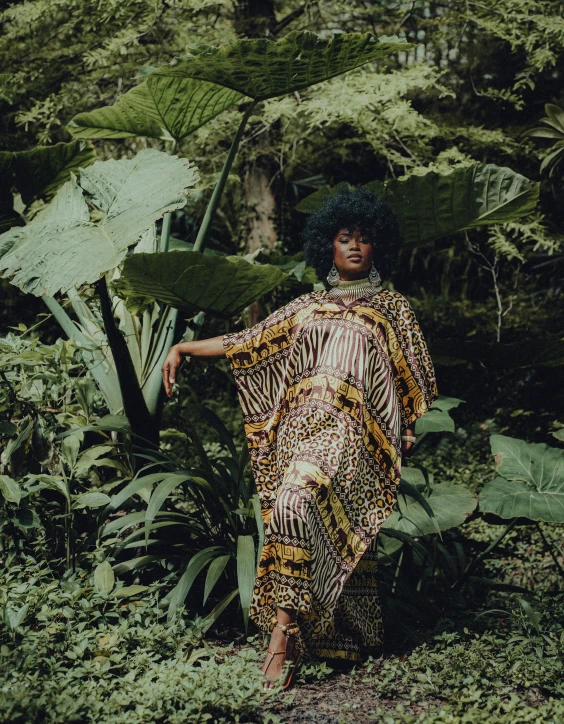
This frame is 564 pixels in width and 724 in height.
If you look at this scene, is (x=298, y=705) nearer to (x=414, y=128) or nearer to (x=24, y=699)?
(x=24, y=699)

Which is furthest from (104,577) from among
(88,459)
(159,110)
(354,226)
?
(159,110)

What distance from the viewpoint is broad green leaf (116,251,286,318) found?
2.62 metres

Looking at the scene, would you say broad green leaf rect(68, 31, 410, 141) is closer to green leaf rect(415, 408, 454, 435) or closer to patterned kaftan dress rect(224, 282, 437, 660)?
patterned kaftan dress rect(224, 282, 437, 660)

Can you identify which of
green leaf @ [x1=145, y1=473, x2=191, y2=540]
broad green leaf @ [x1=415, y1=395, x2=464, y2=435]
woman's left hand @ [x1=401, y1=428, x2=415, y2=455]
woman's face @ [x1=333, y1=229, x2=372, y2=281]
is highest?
woman's face @ [x1=333, y1=229, x2=372, y2=281]

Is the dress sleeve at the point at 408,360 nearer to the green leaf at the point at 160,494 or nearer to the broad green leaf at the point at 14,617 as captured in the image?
the green leaf at the point at 160,494

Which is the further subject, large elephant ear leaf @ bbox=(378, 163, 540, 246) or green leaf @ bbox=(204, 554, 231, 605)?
large elephant ear leaf @ bbox=(378, 163, 540, 246)

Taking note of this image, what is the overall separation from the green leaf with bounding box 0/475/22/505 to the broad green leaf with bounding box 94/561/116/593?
363mm

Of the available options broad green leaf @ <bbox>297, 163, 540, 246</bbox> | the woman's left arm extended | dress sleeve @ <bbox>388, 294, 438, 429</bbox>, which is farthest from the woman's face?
broad green leaf @ <bbox>297, 163, 540, 246</bbox>

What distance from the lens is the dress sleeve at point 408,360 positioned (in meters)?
2.58

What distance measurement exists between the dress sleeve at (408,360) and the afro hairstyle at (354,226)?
179 mm

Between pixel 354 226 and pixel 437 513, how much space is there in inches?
50.7

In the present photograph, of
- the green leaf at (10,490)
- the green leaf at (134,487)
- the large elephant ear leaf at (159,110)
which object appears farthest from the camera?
the large elephant ear leaf at (159,110)

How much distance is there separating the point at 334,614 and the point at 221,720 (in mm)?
684

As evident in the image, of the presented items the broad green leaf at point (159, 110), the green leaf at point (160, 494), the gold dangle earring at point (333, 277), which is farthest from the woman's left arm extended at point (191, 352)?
the broad green leaf at point (159, 110)
